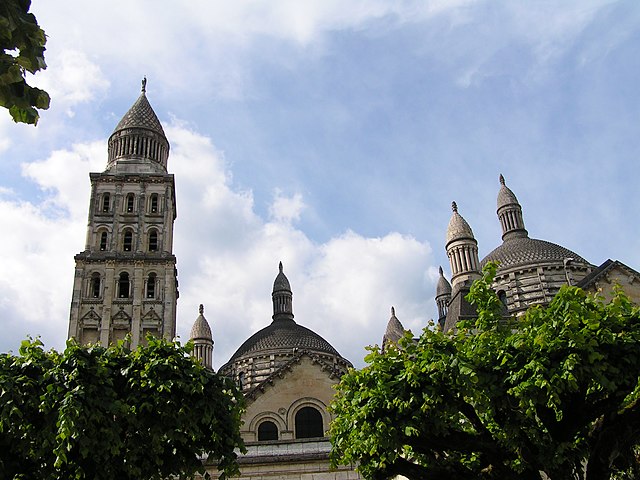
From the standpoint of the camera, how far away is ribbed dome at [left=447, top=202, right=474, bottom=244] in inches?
1710

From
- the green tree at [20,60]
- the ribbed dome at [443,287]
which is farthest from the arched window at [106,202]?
the green tree at [20,60]

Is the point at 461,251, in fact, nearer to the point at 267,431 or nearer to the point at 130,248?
the point at 267,431

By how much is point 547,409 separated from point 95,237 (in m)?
44.7

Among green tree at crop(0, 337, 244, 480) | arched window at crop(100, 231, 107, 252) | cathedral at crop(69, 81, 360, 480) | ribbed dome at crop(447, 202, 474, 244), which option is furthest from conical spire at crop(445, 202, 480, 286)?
green tree at crop(0, 337, 244, 480)

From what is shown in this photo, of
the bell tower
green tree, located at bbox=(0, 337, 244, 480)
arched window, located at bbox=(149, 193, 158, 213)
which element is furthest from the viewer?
arched window, located at bbox=(149, 193, 158, 213)

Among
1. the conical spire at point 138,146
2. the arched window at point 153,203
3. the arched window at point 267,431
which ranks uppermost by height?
the conical spire at point 138,146

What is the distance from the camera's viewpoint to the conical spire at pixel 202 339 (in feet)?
174

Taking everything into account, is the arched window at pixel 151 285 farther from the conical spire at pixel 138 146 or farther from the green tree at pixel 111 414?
the green tree at pixel 111 414

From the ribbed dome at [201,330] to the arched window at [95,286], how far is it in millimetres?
8588

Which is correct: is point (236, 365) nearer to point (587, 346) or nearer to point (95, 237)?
point (95, 237)

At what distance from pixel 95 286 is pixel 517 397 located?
42.5m

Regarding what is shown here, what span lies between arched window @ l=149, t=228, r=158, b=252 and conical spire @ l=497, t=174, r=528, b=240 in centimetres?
2916

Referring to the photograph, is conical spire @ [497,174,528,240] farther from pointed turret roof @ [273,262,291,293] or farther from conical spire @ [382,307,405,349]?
pointed turret roof @ [273,262,291,293]

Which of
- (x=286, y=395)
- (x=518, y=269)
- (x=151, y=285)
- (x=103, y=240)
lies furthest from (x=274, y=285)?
(x=286, y=395)
